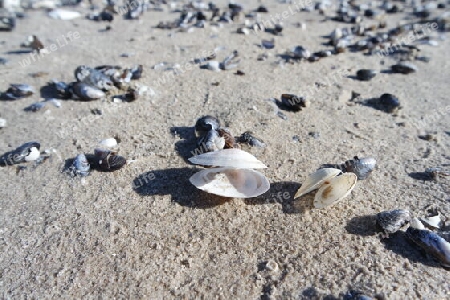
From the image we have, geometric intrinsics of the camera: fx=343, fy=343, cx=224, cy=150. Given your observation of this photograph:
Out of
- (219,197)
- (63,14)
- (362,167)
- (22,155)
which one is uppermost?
(362,167)

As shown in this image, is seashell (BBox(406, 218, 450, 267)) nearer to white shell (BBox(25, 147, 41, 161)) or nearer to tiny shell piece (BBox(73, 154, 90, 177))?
tiny shell piece (BBox(73, 154, 90, 177))

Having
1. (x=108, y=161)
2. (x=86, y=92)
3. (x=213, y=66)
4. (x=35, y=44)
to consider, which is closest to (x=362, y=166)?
(x=108, y=161)

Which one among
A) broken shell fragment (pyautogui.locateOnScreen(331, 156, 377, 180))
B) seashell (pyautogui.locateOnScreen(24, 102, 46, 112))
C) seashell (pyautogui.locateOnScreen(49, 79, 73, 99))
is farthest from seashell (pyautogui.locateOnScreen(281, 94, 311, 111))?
seashell (pyautogui.locateOnScreen(24, 102, 46, 112))

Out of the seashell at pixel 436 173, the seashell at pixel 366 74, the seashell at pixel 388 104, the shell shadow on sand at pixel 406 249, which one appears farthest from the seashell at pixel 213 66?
the shell shadow on sand at pixel 406 249

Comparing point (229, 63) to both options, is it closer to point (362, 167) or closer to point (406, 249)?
point (362, 167)

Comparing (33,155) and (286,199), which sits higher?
(286,199)

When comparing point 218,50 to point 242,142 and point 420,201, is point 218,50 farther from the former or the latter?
point 420,201
